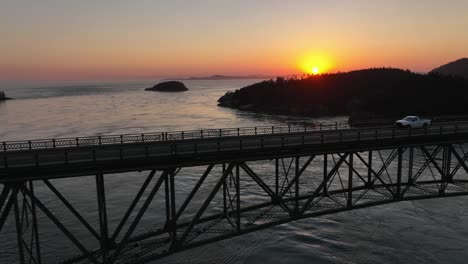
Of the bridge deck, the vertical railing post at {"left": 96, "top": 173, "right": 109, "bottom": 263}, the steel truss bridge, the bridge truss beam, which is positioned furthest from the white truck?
the vertical railing post at {"left": 96, "top": 173, "right": 109, "bottom": 263}

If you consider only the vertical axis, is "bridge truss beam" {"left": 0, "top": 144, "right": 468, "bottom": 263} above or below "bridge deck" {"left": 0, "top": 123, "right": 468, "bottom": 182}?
below

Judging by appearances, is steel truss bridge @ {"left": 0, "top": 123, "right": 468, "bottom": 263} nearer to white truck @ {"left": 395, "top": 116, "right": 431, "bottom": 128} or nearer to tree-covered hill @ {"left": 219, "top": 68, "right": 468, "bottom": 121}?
white truck @ {"left": 395, "top": 116, "right": 431, "bottom": 128}

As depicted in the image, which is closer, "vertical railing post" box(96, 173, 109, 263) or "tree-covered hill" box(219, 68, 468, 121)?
"vertical railing post" box(96, 173, 109, 263)

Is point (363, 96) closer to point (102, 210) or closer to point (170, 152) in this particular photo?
point (170, 152)

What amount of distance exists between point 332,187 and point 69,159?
36.3m

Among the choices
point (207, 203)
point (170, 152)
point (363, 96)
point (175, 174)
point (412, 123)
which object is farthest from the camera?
point (363, 96)

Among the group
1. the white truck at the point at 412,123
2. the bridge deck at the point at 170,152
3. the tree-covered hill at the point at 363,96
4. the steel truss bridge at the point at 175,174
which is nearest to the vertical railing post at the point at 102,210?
the steel truss bridge at the point at 175,174

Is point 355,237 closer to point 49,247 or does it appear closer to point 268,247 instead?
point 268,247

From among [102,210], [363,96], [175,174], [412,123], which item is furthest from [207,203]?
[363,96]

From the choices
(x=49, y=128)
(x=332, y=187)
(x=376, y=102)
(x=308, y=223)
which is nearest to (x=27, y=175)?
(x=308, y=223)

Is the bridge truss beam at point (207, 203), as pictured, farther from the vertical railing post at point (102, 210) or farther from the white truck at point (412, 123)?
the white truck at point (412, 123)

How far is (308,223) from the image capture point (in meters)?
39.1

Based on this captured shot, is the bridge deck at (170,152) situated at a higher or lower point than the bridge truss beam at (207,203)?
higher

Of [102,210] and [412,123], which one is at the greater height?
[412,123]
